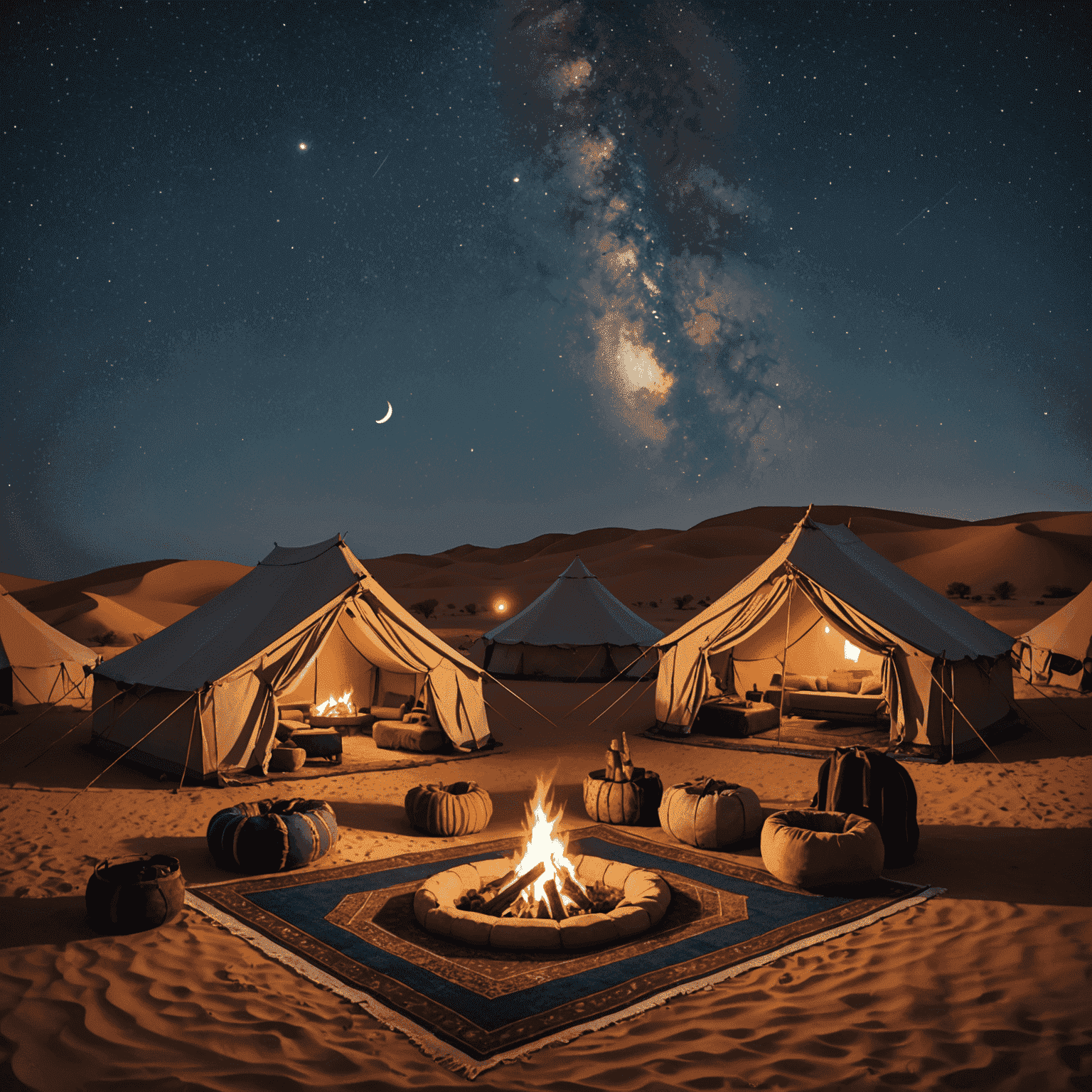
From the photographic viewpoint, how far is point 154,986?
162 inches

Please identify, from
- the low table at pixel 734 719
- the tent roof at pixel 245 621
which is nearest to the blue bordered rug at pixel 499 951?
the tent roof at pixel 245 621

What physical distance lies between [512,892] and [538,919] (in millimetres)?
428

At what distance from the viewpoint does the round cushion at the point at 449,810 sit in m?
6.92

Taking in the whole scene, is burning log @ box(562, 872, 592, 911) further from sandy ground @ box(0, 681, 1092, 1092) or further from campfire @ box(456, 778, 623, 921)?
sandy ground @ box(0, 681, 1092, 1092)

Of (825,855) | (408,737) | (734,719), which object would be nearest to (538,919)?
(825,855)

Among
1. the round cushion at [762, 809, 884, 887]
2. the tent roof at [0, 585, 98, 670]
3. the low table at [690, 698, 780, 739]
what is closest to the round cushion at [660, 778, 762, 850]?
the round cushion at [762, 809, 884, 887]

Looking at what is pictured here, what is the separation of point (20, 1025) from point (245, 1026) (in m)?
0.98

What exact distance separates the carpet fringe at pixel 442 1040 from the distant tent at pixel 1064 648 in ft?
36.1

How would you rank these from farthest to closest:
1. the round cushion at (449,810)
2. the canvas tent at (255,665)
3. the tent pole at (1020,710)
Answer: the tent pole at (1020,710)
the canvas tent at (255,665)
the round cushion at (449,810)

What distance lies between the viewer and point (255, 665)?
30.1 ft

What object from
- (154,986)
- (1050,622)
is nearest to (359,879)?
(154,986)

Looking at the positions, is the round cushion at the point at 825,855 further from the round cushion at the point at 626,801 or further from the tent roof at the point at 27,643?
the tent roof at the point at 27,643

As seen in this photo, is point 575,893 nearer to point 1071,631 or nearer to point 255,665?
point 255,665

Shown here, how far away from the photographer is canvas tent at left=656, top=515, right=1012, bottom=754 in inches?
394
